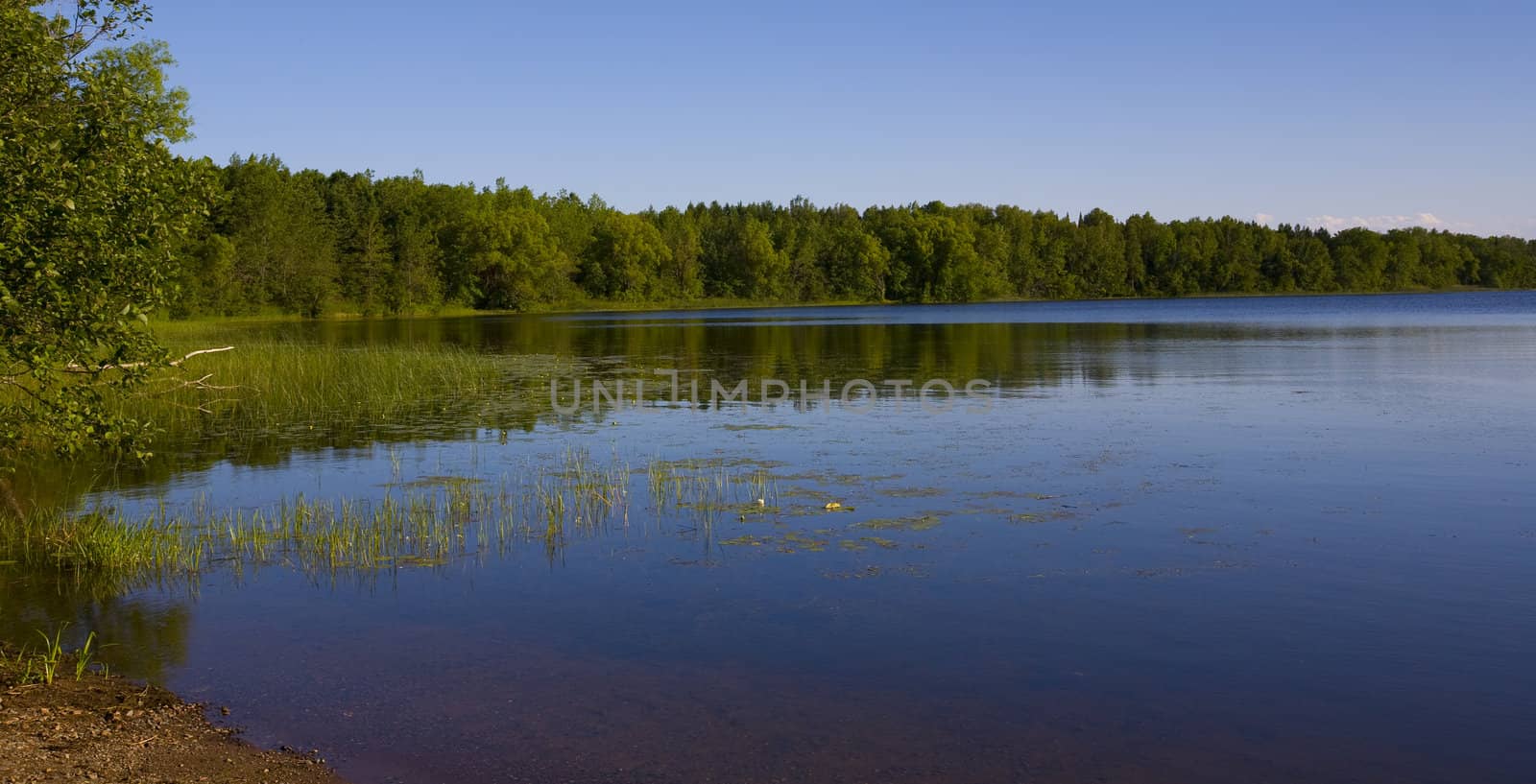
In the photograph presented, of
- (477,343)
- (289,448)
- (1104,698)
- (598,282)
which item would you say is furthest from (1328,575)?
(598,282)

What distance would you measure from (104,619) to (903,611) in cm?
732

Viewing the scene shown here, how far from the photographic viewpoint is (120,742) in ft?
23.6

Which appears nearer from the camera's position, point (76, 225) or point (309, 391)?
point (76, 225)

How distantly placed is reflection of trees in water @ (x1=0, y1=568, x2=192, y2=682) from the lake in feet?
0.17

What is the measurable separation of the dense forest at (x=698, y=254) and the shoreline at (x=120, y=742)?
188ft

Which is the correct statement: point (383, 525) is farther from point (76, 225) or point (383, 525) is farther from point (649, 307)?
point (649, 307)

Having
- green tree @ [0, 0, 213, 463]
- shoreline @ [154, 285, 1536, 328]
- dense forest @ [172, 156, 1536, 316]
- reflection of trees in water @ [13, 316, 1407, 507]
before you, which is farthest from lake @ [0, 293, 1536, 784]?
shoreline @ [154, 285, 1536, 328]

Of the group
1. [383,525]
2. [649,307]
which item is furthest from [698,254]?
[383,525]

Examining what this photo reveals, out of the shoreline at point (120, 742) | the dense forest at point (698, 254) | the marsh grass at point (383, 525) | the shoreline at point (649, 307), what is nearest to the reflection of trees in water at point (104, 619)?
the marsh grass at point (383, 525)

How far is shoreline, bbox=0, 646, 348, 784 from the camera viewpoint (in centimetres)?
664

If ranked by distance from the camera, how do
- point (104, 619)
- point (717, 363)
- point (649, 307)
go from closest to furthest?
point (104, 619)
point (717, 363)
point (649, 307)

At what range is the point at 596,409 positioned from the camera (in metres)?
26.7

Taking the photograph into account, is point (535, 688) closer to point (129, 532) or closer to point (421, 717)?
point (421, 717)

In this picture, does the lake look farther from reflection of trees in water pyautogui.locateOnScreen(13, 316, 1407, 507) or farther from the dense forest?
the dense forest
